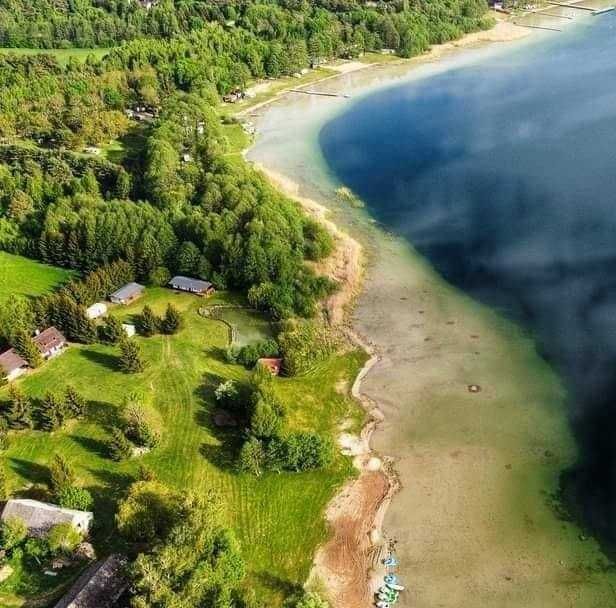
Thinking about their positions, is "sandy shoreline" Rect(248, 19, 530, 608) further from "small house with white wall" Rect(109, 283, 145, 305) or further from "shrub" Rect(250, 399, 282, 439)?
"small house with white wall" Rect(109, 283, 145, 305)

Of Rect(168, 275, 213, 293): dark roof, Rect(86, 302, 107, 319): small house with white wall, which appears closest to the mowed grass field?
Rect(86, 302, 107, 319): small house with white wall

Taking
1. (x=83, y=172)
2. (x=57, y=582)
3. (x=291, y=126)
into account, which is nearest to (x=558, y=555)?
(x=57, y=582)

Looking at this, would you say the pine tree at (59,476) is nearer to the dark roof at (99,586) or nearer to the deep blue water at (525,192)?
the dark roof at (99,586)

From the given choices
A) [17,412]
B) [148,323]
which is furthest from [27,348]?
[148,323]

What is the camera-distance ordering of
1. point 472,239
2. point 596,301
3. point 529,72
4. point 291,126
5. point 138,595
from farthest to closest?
point 529,72 < point 291,126 < point 472,239 < point 596,301 < point 138,595

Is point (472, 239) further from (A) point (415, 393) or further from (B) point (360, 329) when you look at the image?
(A) point (415, 393)

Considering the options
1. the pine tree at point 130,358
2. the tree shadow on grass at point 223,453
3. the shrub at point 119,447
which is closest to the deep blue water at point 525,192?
the tree shadow on grass at point 223,453
